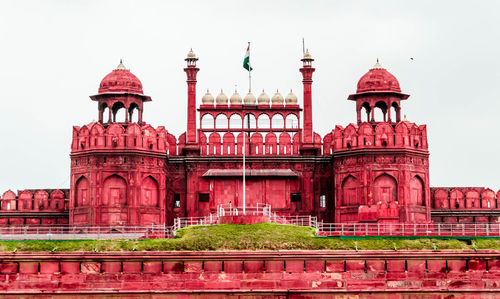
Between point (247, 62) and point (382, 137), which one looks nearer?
point (382, 137)

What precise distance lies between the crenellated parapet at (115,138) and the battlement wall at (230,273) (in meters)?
15.2

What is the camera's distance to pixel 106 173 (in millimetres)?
67438

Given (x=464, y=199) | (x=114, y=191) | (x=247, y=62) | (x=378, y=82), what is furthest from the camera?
(x=464, y=199)

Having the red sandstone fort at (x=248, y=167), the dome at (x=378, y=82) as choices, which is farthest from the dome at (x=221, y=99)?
the dome at (x=378, y=82)

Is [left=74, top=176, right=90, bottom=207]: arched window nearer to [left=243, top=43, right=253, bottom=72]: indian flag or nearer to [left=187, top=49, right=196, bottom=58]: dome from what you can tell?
[left=187, top=49, right=196, bottom=58]: dome

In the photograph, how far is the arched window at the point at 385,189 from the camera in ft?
221

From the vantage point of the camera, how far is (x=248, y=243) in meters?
56.0

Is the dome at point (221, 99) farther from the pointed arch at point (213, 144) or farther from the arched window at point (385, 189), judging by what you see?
the arched window at point (385, 189)

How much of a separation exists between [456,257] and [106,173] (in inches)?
1026

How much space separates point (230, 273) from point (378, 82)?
2361 centimetres

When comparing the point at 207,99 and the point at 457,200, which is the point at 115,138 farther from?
the point at 457,200

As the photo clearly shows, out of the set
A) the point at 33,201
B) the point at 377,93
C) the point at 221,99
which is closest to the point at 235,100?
the point at 221,99

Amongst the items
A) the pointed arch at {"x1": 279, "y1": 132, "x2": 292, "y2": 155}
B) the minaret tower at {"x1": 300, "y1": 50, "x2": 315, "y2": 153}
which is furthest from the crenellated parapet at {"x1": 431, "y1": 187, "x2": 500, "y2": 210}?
the pointed arch at {"x1": 279, "y1": 132, "x2": 292, "y2": 155}

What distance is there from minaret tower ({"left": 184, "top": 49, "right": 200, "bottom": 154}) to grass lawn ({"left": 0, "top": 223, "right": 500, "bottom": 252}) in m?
15.5
